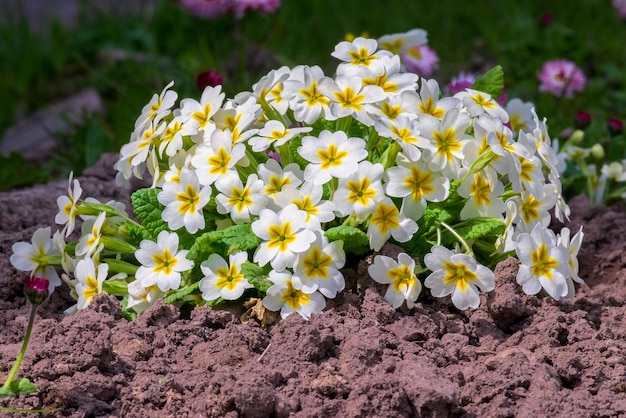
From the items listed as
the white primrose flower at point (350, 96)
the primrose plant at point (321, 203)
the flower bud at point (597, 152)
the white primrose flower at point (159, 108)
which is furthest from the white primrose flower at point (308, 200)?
the flower bud at point (597, 152)

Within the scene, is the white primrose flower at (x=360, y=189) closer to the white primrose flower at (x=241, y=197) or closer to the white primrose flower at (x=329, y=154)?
the white primrose flower at (x=329, y=154)

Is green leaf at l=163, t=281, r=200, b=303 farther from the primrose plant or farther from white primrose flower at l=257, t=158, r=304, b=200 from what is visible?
white primrose flower at l=257, t=158, r=304, b=200

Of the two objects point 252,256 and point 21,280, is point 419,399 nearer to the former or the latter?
point 252,256

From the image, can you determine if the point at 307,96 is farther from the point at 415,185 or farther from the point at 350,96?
the point at 415,185

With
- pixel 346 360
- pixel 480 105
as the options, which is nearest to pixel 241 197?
pixel 346 360

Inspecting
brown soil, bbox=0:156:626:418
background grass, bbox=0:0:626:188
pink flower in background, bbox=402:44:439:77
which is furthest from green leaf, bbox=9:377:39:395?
background grass, bbox=0:0:626:188
